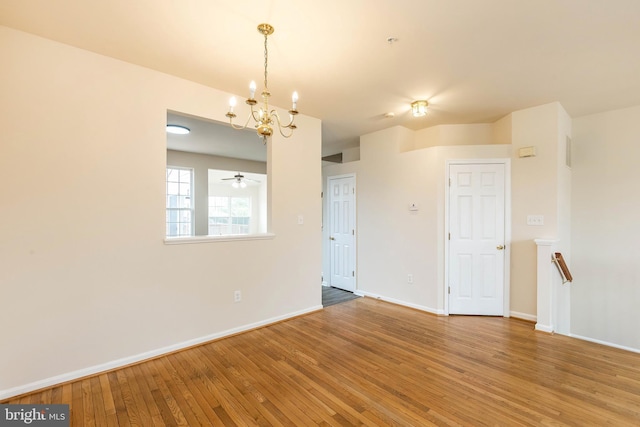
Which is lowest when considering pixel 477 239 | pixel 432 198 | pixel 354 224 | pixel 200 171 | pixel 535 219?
pixel 477 239

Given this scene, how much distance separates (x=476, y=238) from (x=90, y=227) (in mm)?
4299

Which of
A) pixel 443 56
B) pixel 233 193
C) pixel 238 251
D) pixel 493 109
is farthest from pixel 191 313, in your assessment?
pixel 233 193

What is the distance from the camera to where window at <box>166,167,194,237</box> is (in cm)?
622

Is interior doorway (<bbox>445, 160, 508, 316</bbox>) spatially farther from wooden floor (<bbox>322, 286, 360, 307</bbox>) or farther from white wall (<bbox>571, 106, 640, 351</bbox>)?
wooden floor (<bbox>322, 286, 360, 307</bbox>)

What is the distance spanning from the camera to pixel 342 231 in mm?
5250

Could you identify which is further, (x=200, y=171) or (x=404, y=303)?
(x=200, y=171)

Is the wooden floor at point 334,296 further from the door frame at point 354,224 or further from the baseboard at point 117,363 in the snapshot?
the baseboard at point 117,363

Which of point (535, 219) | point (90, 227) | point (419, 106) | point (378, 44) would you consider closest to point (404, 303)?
point (535, 219)

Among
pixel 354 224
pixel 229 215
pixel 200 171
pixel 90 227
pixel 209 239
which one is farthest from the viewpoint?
pixel 229 215

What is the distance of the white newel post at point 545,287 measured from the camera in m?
3.31

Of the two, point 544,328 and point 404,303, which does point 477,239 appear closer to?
point 544,328

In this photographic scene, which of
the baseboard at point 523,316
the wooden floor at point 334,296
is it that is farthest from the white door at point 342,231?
the baseboard at point 523,316

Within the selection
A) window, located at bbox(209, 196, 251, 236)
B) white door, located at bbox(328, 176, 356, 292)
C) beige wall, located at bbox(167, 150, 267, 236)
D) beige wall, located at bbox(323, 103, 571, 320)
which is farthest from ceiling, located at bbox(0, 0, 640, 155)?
window, located at bbox(209, 196, 251, 236)

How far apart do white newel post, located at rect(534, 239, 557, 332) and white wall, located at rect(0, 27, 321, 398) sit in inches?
140
